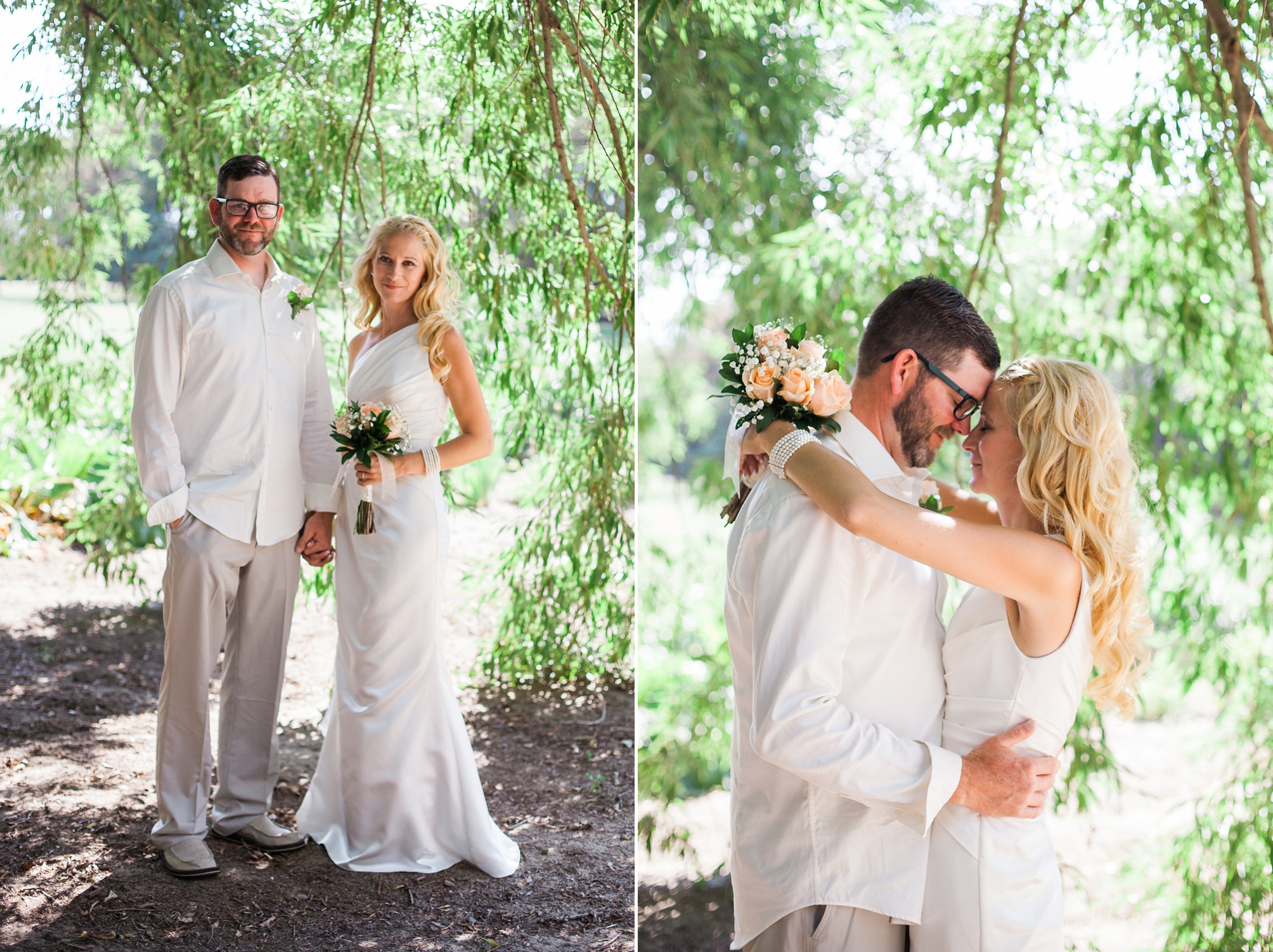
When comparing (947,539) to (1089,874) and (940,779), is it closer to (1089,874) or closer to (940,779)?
(940,779)

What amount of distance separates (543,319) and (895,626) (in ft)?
6.01

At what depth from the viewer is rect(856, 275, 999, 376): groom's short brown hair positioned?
147 cm

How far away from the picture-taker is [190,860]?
2.24 meters

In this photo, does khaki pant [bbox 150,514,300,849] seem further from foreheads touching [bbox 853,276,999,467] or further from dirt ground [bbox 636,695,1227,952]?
foreheads touching [bbox 853,276,999,467]

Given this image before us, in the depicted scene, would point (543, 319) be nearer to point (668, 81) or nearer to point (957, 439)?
point (668, 81)

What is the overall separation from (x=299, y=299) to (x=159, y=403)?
1.38ft

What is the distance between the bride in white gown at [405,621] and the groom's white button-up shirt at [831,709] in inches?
45.6

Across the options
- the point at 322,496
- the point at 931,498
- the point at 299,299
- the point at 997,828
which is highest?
the point at 299,299

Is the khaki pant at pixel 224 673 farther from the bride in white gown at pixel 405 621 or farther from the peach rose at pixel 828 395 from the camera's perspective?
the peach rose at pixel 828 395

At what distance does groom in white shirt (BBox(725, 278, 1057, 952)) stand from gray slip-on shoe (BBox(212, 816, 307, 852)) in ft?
4.49

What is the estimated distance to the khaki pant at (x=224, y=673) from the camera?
238 cm

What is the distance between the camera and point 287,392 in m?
2.53

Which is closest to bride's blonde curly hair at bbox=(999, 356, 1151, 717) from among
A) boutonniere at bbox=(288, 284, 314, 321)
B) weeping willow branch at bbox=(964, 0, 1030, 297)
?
weeping willow branch at bbox=(964, 0, 1030, 297)

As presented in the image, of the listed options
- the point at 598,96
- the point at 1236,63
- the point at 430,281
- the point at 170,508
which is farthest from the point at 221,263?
the point at 1236,63
